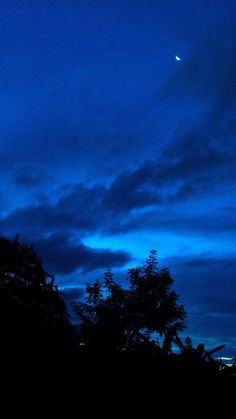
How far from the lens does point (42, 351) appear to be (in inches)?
143

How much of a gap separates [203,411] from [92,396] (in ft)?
3.72

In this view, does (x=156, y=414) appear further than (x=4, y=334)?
No

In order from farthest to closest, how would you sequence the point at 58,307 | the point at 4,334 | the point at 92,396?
the point at 58,307 → the point at 4,334 → the point at 92,396

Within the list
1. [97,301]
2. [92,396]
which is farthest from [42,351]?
[97,301]

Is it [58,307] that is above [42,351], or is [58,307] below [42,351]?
above

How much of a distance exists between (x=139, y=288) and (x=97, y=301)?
3962 mm

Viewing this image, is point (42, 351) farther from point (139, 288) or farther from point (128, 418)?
point (139, 288)

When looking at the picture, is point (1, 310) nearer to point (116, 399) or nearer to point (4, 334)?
point (4, 334)

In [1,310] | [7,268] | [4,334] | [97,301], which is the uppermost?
[97,301]

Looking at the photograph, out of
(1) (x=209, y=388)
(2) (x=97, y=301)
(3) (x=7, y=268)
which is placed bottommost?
(1) (x=209, y=388)

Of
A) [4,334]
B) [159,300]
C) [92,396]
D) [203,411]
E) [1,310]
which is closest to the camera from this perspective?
[92,396]

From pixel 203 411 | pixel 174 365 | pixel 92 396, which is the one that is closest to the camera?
pixel 92 396

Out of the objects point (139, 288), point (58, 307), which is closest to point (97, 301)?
point (139, 288)

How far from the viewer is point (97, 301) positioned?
31938mm
